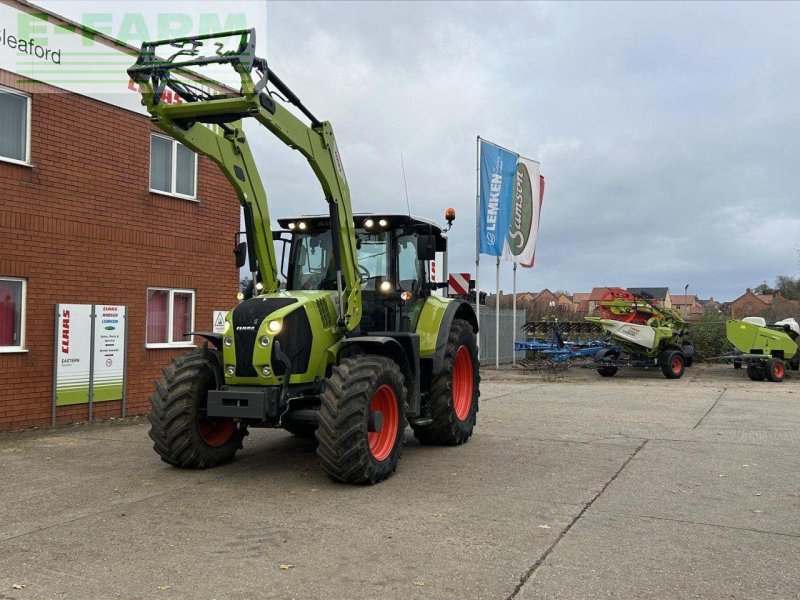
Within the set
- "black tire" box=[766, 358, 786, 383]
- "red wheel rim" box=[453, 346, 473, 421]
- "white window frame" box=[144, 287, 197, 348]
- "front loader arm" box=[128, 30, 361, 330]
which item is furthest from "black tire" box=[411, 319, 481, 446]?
"black tire" box=[766, 358, 786, 383]

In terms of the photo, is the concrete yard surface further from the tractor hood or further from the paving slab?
the tractor hood

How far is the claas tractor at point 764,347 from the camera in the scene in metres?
19.1

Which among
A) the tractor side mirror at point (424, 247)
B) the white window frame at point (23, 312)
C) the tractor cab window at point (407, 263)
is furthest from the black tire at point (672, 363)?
the white window frame at point (23, 312)

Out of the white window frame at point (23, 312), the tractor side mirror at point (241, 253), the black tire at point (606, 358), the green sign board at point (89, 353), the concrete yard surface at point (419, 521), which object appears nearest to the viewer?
the concrete yard surface at point (419, 521)

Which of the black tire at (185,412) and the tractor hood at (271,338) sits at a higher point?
the tractor hood at (271,338)

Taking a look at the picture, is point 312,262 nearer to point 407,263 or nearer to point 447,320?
point 407,263

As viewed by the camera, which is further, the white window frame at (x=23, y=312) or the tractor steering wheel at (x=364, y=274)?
the white window frame at (x=23, y=312)

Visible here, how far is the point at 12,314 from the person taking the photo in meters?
9.86

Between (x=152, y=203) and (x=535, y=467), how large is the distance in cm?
775

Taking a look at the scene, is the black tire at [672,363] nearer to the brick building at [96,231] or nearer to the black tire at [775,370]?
the black tire at [775,370]

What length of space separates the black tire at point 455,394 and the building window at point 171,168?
5948 mm

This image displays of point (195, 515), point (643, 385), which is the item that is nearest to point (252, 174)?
point (195, 515)

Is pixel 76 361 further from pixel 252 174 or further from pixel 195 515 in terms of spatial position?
pixel 195 515

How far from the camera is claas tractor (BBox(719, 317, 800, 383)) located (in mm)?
19109
